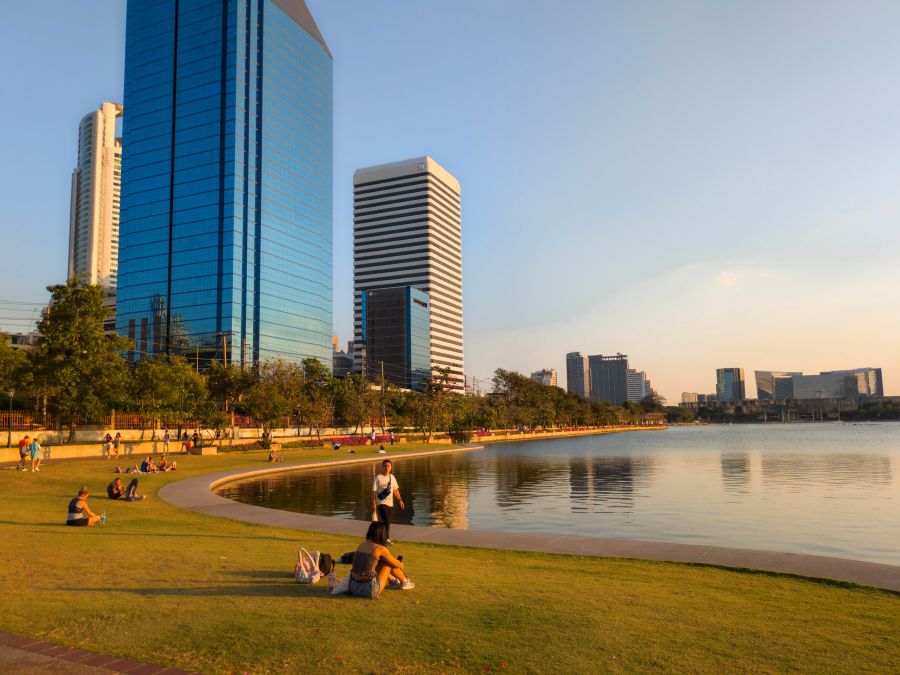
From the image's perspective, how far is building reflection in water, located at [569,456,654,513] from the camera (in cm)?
2788

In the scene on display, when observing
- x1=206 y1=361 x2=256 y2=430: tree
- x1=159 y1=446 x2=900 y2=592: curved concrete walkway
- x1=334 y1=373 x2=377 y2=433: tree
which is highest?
x1=206 y1=361 x2=256 y2=430: tree

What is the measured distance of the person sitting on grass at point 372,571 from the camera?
32.5 ft

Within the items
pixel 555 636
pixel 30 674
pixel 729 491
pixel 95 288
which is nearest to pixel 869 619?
pixel 555 636

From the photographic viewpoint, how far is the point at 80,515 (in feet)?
58.8

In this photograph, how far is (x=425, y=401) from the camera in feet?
315

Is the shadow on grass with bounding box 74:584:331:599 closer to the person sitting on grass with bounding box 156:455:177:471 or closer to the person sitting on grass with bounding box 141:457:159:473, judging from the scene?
the person sitting on grass with bounding box 141:457:159:473

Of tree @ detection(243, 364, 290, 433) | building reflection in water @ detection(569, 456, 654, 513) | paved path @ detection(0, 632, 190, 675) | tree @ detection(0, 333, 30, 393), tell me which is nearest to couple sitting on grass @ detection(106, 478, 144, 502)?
building reflection in water @ detection(569, 456, 654, 513)

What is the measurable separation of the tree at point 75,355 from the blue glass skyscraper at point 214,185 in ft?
245

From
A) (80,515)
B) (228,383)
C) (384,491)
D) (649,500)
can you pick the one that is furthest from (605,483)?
(228,383)

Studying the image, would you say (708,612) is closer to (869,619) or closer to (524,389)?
(869,619)

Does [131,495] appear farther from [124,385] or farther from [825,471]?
[825,471]

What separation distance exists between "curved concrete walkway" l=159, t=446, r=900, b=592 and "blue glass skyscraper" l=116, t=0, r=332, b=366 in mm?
108021

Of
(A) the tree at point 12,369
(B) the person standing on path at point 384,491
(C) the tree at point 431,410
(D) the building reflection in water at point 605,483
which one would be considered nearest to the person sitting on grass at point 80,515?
(B) the person standing on path at point 384,491

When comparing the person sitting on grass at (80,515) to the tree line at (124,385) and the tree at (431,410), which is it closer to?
the tree line at (124,385)
